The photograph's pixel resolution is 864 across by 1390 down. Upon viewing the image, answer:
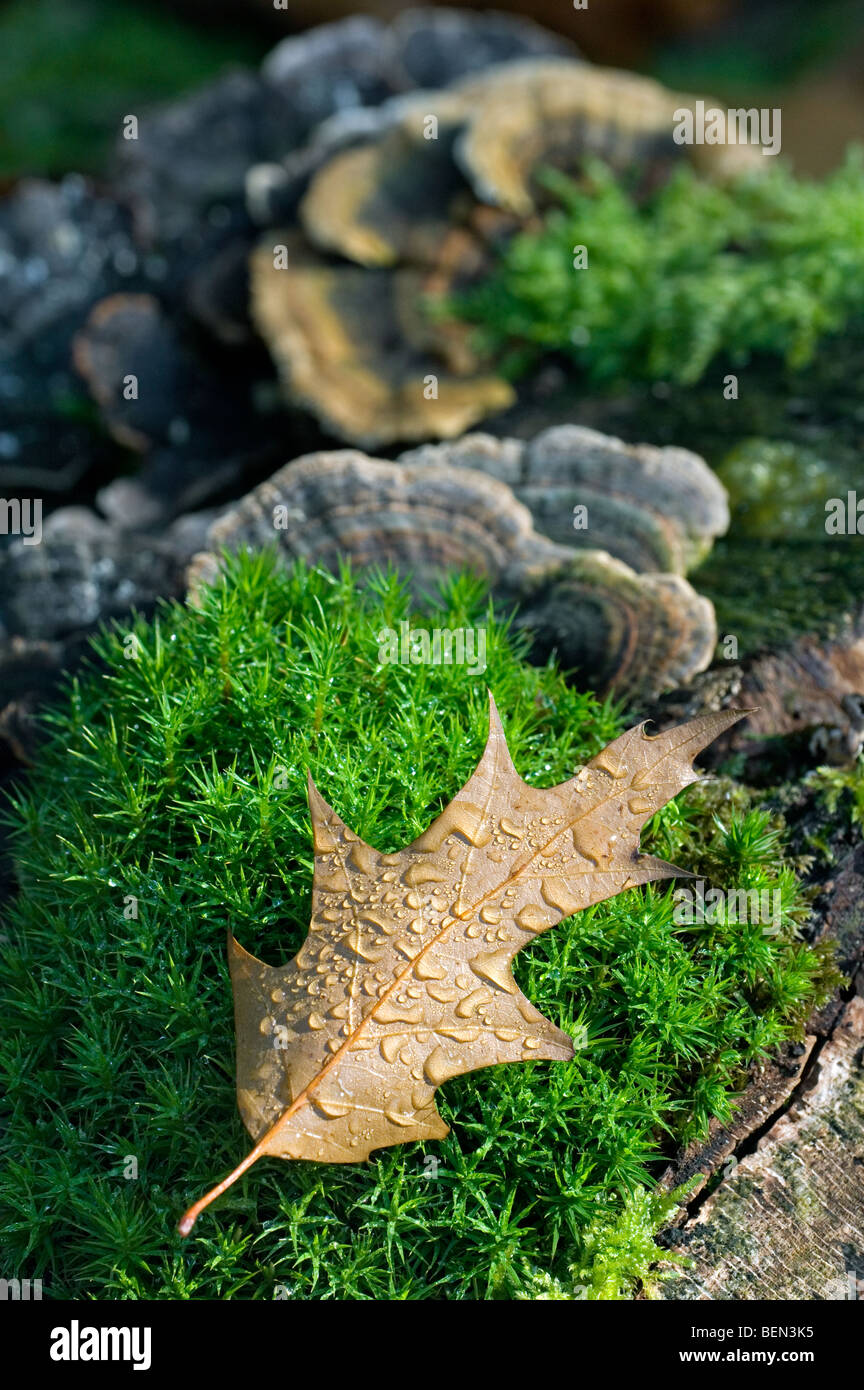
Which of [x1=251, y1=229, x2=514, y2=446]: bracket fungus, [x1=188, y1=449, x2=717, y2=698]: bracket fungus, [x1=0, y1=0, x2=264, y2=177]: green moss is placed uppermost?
[x1=0, y1=0, x2=264, y2=177]: green moss

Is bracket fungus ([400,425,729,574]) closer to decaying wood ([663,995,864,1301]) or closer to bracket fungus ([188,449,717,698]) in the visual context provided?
bracket fungus ([188,449,717,698])

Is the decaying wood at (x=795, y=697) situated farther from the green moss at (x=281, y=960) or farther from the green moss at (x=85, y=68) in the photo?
the green moss at (x=85, y=68)

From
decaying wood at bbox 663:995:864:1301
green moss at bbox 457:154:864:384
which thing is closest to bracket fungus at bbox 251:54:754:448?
green moss at bbox 457:154:864:384

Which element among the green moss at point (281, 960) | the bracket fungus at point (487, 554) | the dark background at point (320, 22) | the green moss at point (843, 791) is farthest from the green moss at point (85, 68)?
the green moss at point (843, 791)

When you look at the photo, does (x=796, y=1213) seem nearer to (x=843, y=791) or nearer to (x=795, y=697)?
(x=843, y=791)

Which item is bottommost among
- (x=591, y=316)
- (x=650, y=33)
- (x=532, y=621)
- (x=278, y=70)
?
(x=532, y=621)
